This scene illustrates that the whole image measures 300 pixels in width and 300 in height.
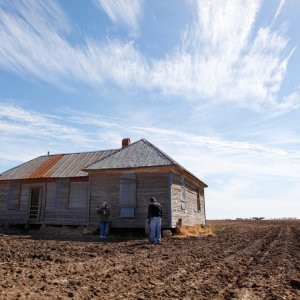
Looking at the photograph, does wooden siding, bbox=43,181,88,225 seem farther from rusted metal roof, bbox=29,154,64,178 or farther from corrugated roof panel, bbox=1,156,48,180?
corrugated roof panel, bbox=1,156,48,180

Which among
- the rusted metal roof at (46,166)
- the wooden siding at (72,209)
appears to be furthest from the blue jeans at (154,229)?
the rusted metal roof at (46,166)

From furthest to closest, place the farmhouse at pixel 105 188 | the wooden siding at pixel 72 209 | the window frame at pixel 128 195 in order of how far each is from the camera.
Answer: the wooden siding at pixel 72 209 < the window frame at pixel 128 195 < the farmhouse at pixel 105 188

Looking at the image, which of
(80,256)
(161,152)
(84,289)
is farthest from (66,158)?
(84,289)

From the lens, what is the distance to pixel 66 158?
2325cm

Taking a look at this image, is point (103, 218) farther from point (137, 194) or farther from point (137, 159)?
point (137, 159)

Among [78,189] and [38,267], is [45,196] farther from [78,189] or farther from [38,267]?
[38,267]

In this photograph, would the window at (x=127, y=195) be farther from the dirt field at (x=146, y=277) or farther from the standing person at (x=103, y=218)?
the dirt field at (x=146, y=277)

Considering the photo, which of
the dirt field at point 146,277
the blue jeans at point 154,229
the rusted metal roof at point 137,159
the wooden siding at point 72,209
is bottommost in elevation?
the dirt field at point 146,277

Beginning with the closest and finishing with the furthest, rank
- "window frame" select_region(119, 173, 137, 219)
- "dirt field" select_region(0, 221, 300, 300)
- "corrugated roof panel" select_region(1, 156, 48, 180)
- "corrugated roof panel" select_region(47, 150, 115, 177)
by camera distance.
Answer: "dirt field" select_region(0, 221, 300, 300), "window frame" select_region(119, 173, 137, 219), "corrugated roof panel" select_region(47, 150, 115, 177), "corrugated roof panel" select_region(1, 156, 48, 180)

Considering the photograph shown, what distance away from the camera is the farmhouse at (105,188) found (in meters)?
17.0

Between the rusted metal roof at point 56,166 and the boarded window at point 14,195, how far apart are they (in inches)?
19.5

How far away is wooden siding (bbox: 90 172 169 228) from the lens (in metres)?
16.8

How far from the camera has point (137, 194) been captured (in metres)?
17.2

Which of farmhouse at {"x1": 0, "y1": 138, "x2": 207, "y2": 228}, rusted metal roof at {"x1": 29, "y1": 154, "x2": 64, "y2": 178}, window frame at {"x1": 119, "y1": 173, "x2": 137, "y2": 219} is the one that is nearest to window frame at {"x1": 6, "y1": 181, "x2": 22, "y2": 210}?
farmhouse at {"x1": 0, "y1": 138, "x2": 207, "y2": 228}
